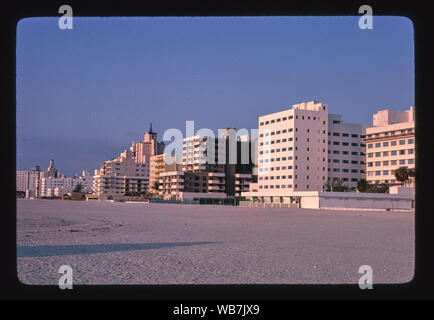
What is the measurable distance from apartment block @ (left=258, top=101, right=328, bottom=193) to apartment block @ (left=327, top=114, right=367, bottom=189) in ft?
5.56

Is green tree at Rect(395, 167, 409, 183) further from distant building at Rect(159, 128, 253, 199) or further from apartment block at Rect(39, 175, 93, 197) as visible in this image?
apartment block at Rect(39, 175, 93, 197)

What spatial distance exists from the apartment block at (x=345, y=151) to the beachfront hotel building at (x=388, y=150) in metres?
7.60

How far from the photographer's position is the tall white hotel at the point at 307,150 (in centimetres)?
8062

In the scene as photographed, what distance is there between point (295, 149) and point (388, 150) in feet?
50.7

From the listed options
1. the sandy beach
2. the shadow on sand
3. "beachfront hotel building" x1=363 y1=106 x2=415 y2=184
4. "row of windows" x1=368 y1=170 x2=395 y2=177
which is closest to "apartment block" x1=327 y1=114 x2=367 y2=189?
"beachfront hotel building" x1=363 y1=106 x2=415 y2=184

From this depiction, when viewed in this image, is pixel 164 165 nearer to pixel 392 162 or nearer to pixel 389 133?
pixel 389 133

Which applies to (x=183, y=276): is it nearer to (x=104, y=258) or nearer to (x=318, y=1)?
(x=104, y=258)

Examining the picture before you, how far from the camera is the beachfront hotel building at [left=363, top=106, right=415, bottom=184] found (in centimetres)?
6881

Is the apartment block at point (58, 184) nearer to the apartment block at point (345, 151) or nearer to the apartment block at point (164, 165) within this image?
the apartment block at point (164, 165)

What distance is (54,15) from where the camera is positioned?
10.3 ft

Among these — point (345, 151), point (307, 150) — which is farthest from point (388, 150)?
point (345, 151)

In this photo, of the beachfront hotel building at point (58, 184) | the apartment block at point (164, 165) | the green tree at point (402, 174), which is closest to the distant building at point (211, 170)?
the apartment block at point (164, 165)
